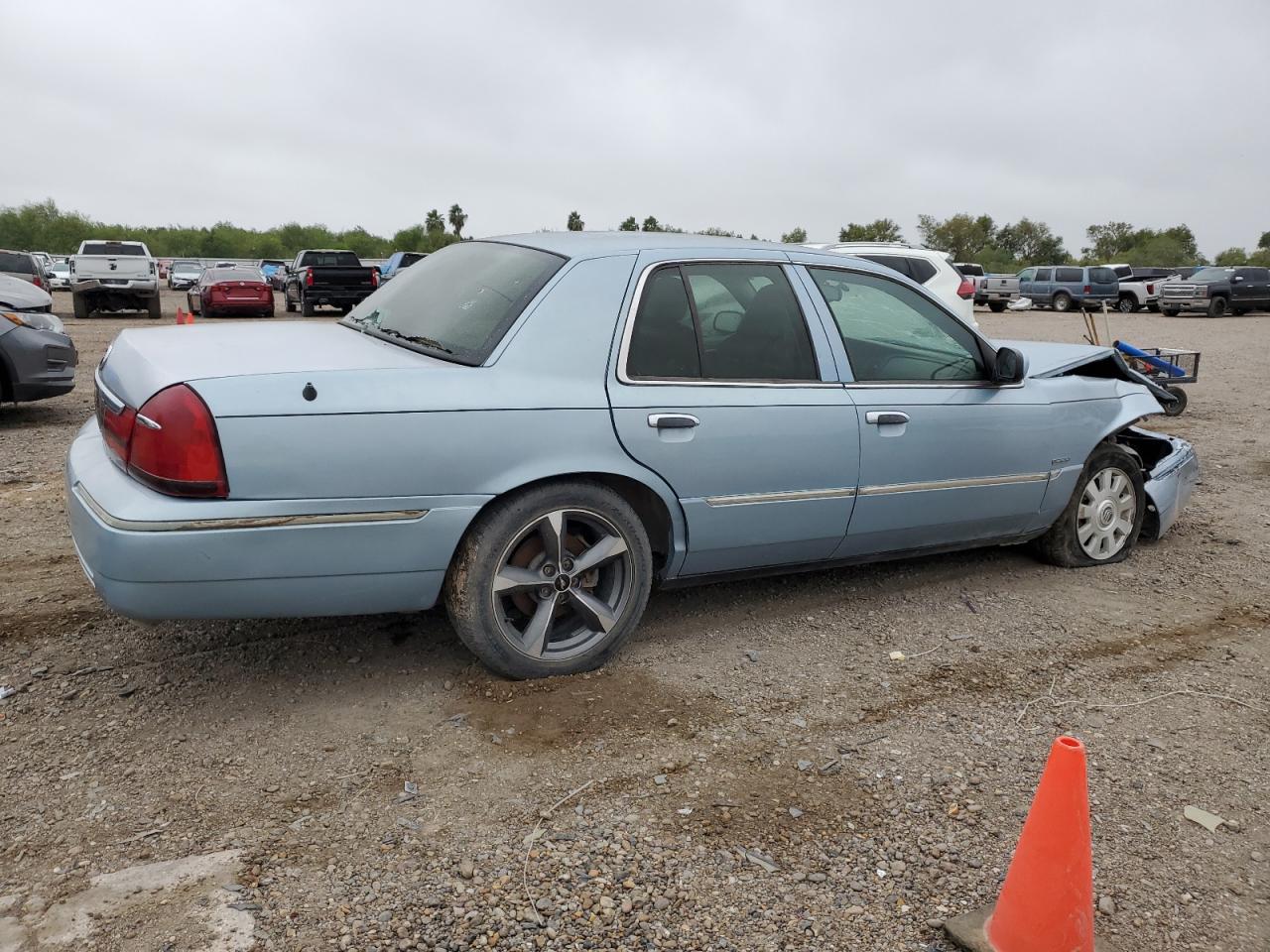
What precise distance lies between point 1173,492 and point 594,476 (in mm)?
3640

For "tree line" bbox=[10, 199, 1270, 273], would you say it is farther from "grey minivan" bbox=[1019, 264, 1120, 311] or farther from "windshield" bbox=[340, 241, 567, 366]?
"windshield" bbox=[340, 241, 567, 366]

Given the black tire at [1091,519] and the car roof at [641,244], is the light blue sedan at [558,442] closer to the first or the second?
the car roof at [641,244]

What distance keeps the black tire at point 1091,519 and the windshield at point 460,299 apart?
9.69ft

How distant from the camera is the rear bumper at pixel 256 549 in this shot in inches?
119

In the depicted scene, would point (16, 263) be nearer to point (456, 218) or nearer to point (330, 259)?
point (330, 259)

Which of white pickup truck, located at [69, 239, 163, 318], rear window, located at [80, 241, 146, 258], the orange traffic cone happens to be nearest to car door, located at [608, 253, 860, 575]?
the orange traffic cone

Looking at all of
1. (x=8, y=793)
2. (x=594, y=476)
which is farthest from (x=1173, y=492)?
(x=8, y=793)

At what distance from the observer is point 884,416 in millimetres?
4180

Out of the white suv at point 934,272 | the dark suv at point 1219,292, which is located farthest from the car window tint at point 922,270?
the dark suv at point 1219,292

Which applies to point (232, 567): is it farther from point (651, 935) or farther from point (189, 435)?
point (651, 935)

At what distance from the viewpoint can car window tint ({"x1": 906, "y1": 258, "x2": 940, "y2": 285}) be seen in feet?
35.8

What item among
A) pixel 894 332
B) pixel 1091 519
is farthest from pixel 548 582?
pixel 1091 519

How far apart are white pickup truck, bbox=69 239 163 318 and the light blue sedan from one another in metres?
21.6

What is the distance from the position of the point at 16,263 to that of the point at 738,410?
25550 mm
